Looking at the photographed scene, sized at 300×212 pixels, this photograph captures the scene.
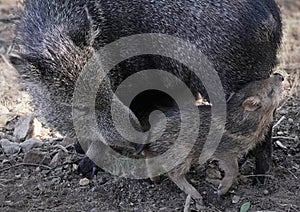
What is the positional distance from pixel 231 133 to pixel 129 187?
Result: 0.75 m

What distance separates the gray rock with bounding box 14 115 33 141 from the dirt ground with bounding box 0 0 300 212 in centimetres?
8

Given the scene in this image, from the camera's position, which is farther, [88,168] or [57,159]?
[57,159]

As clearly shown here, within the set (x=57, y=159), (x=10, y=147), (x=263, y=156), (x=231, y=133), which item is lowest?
(x=263, y=156)

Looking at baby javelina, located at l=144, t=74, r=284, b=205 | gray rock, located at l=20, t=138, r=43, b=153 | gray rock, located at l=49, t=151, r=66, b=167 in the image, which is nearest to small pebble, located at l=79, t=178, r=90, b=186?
gray rock, located at l=49, t=151, r=66, b=167

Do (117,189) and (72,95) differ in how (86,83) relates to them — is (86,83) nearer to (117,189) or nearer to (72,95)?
(72,95)

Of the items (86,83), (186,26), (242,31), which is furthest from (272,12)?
(86,83)

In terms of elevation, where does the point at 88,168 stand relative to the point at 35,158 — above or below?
below

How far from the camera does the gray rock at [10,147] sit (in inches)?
183

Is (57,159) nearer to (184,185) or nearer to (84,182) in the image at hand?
(84,182)

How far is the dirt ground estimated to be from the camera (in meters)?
3.80

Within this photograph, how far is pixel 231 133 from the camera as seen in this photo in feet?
12.5

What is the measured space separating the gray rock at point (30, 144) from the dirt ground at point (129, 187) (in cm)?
5

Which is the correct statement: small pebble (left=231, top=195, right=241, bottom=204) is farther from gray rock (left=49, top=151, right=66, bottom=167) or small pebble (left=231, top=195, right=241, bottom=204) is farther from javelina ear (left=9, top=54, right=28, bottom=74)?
javelina ear (left=9, top=54, right=28, bottom=74)

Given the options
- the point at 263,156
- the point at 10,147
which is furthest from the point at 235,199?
the point at 10,147
